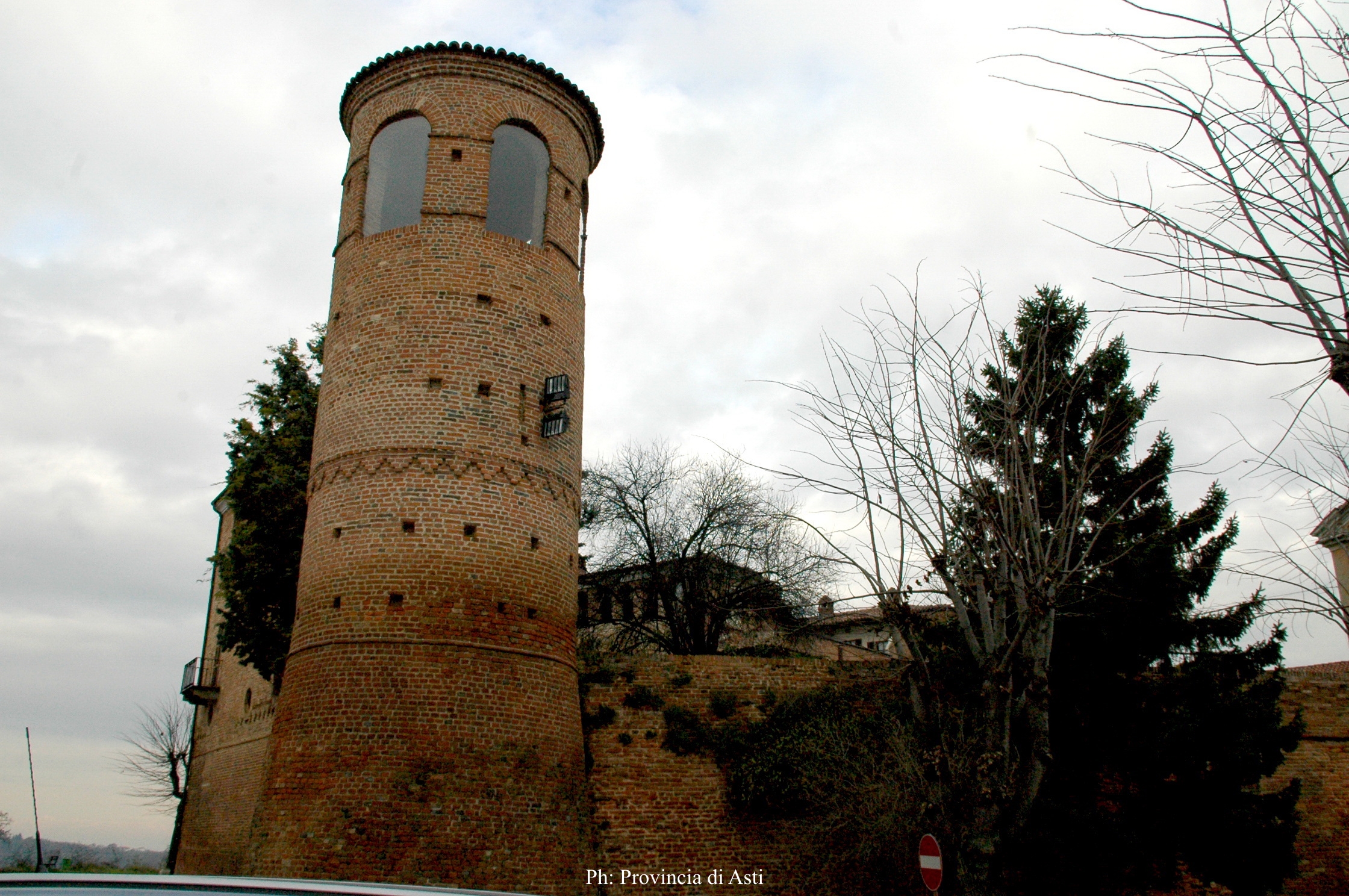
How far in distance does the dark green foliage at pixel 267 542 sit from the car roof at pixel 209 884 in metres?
14.1

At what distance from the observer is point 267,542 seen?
54.4ft

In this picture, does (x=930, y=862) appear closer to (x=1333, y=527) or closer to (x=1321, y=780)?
(x=1333, y=527)

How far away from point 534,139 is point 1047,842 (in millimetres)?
12388

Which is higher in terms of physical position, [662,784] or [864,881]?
[662,784]

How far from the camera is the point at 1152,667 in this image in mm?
14844

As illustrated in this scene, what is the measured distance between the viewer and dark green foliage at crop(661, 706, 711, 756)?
1396cm

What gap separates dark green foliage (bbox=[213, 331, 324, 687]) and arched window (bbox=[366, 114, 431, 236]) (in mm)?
4541

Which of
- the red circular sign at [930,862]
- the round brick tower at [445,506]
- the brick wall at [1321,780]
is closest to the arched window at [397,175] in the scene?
the round brick tower at [445,506]

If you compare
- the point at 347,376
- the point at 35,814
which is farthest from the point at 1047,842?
the point at 35,814

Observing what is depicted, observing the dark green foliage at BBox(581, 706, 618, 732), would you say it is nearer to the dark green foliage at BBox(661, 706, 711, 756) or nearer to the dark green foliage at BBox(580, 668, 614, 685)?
the dark green foliage at BBox(580, 668, 614, 685)

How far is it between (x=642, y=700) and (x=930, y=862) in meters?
6.55

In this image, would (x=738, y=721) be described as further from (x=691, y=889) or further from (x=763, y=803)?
(x=691, y=889)

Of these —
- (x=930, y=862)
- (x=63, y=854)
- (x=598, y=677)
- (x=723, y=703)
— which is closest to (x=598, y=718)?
(x=598, y=677)

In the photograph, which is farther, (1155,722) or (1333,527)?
(1155,722)
